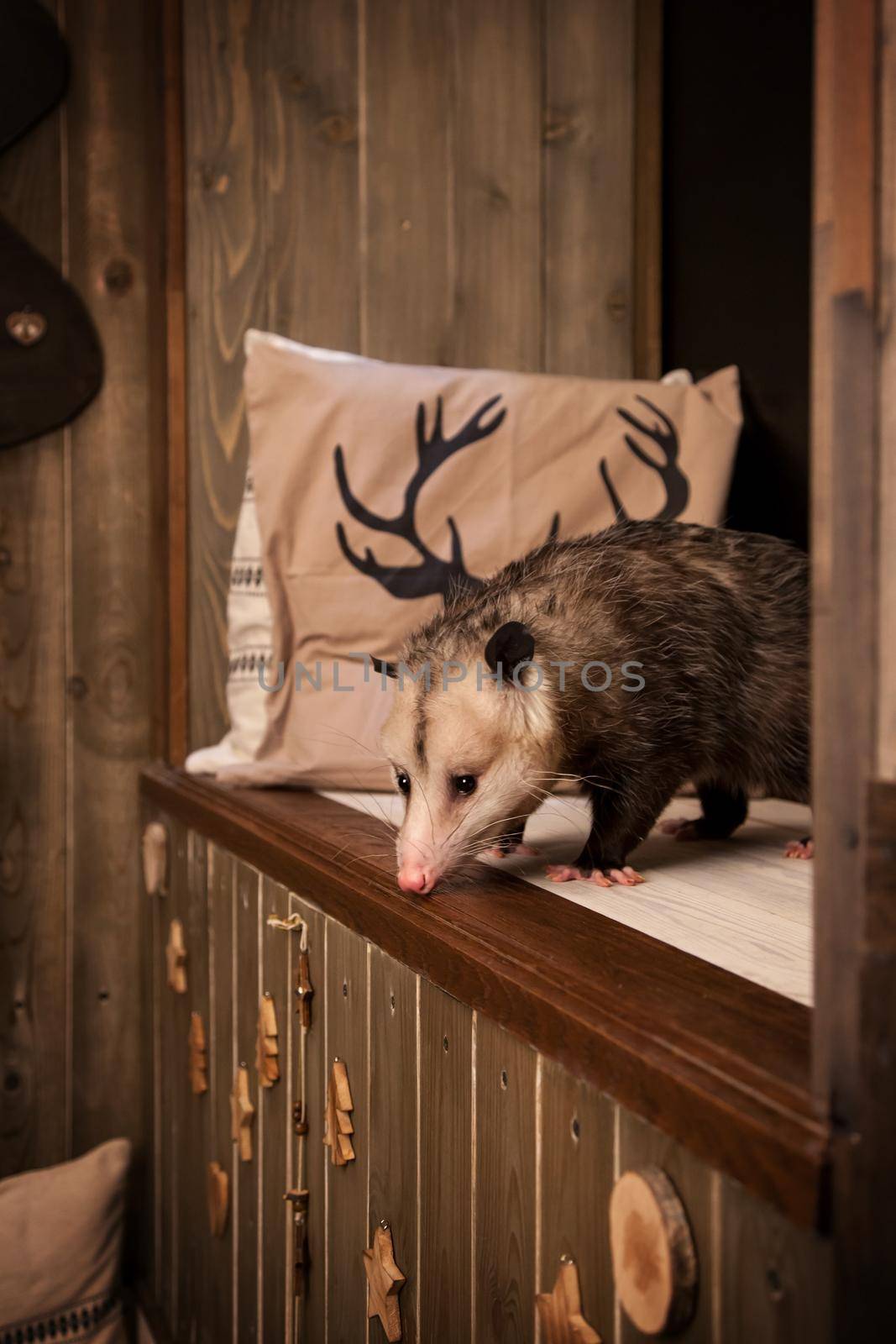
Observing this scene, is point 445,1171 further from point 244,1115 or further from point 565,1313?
point 244,1115

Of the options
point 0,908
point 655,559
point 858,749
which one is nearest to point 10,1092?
point 0,908

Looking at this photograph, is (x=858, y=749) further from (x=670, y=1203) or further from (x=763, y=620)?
(x=763, y=620)

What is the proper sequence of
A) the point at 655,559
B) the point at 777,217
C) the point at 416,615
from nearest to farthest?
the point at 655,559
the point at 416,615
the point at 777,217

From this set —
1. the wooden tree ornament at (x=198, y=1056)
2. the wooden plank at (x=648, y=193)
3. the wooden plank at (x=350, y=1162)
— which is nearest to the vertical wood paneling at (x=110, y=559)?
the wooden tree ornament at (x=198, y=1056)

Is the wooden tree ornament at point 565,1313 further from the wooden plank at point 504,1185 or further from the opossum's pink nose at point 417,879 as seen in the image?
the opossum's pink nose at point 417,879

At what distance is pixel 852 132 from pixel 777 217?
141 cm

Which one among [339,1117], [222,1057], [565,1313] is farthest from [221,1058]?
[565,1313]

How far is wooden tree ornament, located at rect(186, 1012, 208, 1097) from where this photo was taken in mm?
1648

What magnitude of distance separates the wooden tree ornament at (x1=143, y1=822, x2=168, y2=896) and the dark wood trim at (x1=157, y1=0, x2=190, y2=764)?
0.55 feet

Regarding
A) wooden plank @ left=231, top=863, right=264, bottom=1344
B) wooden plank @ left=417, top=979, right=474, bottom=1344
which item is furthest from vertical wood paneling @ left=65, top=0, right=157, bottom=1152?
wooden plank @ left=417, top=979, right=474, bottom=1344

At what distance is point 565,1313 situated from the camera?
0.71 metres

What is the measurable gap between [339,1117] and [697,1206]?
594 millimetres

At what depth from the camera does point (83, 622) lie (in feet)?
6.75

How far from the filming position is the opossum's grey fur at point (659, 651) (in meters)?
1.12
